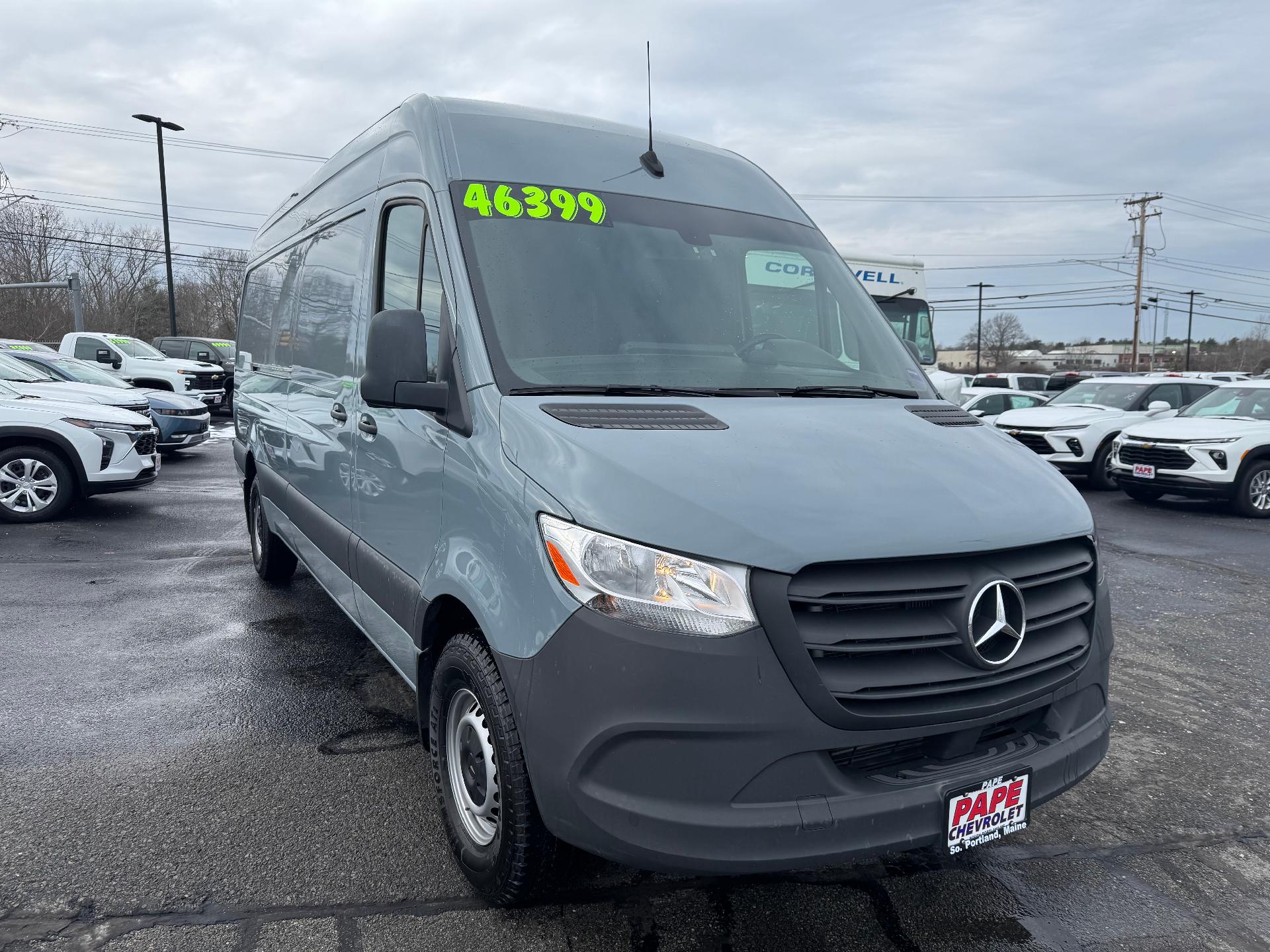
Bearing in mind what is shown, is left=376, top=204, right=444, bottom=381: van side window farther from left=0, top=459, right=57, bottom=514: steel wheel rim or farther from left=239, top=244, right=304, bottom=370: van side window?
left=0, top=459, right=57, bottom=514: steel wheel rim

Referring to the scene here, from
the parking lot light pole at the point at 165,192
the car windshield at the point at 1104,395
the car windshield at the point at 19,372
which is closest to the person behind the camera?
the car windshield at the point at 19,372

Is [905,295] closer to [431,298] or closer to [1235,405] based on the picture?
[1235,405]

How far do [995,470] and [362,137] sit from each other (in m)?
3.11

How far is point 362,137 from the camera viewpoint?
13.8ft

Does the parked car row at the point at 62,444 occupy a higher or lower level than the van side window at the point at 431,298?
lower

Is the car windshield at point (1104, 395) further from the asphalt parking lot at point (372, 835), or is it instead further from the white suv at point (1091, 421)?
the asphalt parking lot at point (372, 835)

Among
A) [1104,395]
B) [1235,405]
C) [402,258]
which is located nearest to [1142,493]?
[1235,405]

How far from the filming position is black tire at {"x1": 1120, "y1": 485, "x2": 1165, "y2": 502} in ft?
38.6

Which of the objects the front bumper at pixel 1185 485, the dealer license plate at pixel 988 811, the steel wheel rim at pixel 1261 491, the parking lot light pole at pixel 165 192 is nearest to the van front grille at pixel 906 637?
the dealer license plate at pixel 988 811

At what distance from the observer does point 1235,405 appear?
12.4 meters

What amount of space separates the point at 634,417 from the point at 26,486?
8734 millimetres

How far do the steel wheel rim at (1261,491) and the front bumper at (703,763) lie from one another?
444 inches

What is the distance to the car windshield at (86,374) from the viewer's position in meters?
13.0

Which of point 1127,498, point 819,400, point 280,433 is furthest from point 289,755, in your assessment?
point 1127,498
